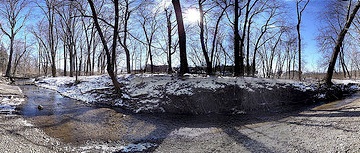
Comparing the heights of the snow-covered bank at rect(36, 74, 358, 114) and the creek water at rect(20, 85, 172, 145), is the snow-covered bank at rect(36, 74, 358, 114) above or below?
above

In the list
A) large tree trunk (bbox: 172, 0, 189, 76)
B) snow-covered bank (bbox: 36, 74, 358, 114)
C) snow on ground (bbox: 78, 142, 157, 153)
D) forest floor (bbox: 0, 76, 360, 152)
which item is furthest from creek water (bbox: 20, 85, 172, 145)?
large tree trunk (bbox: 172, 0, 189, 76)

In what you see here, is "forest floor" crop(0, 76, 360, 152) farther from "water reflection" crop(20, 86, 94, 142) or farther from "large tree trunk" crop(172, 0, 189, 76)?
"large tree trunk" crop(172, 0, 189, 76)

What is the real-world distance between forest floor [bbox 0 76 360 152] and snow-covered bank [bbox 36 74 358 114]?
1.36 m

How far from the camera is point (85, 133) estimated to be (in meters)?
6.11

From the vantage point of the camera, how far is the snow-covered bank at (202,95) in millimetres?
9508

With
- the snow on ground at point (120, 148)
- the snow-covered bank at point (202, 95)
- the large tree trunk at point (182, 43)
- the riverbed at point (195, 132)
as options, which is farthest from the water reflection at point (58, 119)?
the large tree trunk at point (182, 43)

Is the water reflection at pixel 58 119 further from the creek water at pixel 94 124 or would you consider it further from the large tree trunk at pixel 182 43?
the large tree trunk at pixel 182 43

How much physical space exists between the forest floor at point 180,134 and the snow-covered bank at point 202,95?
1.36 meters

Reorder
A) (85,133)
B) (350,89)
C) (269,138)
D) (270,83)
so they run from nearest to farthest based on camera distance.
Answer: (269,138) < (85,133) < (270,83) < (350,89)

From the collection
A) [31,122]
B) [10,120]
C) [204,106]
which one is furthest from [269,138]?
[10,120]

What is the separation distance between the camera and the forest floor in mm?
4938

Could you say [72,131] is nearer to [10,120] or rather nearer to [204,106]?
[10,120]

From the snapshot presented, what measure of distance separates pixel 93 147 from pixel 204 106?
17.8 feet

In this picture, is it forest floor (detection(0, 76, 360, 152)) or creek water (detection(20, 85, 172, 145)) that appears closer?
forest floor (detection(0, 76, 360, 152))
